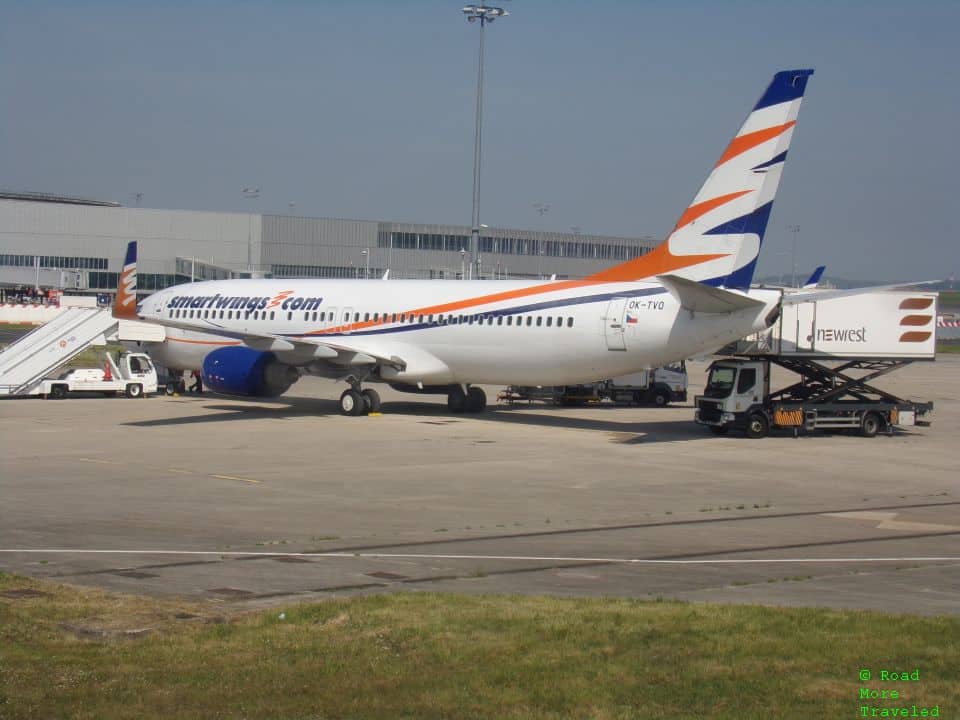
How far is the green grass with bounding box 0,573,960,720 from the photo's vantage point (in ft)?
28.1

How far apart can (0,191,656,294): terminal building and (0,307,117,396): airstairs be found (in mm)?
68313

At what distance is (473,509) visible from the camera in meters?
19.9

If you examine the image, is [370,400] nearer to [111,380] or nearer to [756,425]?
[111,380]

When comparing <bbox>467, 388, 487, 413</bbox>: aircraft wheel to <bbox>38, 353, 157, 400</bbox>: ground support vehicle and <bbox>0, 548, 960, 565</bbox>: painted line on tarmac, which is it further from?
<bbox>0, 548, 960, 565</bbox>: painted line on tarmac

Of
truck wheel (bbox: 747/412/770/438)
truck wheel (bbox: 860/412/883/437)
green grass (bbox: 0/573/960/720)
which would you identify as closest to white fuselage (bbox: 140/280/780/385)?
truck wheel (bbox: 747/412/770/438)

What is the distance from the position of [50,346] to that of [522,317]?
19.8 meters

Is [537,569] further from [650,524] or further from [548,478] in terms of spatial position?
[548,478]

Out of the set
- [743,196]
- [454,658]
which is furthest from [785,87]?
[454,658]

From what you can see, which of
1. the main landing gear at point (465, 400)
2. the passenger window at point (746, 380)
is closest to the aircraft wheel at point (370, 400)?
the main landing gear at point (465, 400)

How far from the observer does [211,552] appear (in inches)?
599

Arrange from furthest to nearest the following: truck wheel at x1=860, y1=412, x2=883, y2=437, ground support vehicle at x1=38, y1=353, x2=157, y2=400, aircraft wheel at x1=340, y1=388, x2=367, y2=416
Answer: ground support vehicle at x1=38, y1=353, x2=157, y2=400
aircraft wheel at x1=340, y1=388, x2=367, y2=416
truck wheel at x1=860, y1=412, x2=883, y2=437

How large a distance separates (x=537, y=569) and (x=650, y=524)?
4760mm

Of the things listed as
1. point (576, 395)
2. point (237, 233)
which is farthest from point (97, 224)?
point (576, 395)

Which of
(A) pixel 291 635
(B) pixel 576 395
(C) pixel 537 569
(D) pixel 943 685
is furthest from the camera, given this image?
(B) pixel 576 395
